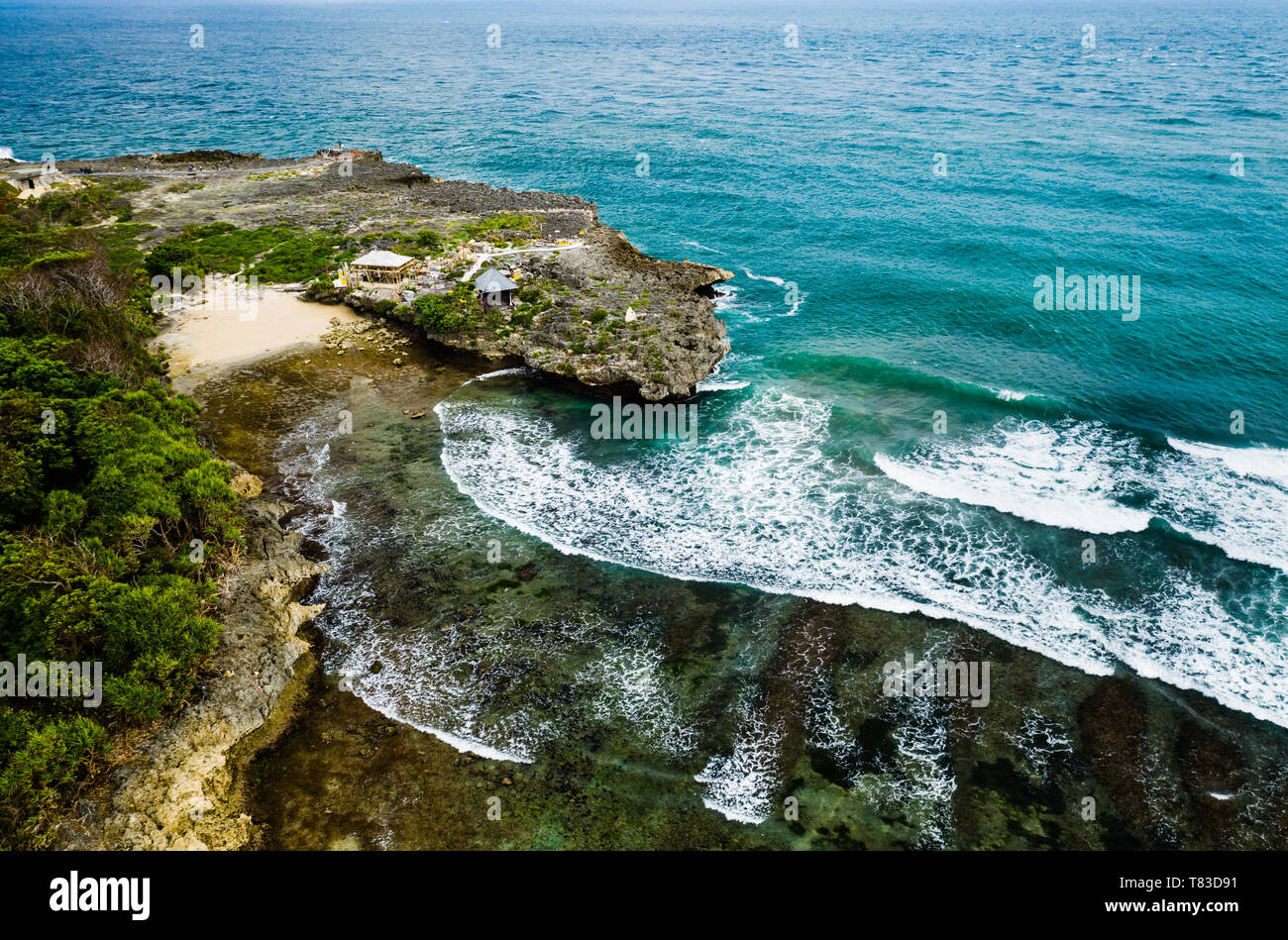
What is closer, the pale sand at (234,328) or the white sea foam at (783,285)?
the pale sand at (234,328)

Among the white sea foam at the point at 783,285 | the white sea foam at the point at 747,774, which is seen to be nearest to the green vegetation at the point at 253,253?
the white sea foam at the point at 783,285

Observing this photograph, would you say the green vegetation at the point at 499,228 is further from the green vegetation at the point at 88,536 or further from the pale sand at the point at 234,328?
the green vegetation at the point at 88,536

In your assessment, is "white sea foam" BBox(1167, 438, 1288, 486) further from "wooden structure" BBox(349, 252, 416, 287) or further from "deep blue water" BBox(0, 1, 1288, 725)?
"wooden structure" BBox(349, 252, 416, 287)

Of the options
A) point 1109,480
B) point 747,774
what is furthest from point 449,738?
point 1109,480

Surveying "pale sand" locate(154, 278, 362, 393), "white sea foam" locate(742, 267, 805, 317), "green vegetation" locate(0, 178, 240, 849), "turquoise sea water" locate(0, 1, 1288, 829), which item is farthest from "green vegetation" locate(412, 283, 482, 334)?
"white sea foam" locate(742, 267, 805, 317)

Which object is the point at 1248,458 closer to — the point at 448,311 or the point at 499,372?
the point at 499,372

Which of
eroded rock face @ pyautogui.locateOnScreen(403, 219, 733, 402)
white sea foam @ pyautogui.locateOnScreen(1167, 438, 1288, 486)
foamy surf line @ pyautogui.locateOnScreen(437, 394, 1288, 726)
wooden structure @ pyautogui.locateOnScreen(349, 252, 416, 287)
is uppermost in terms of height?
wooden structure @ pyautogui.locateOnScreen(349, 252, 416, 287)
